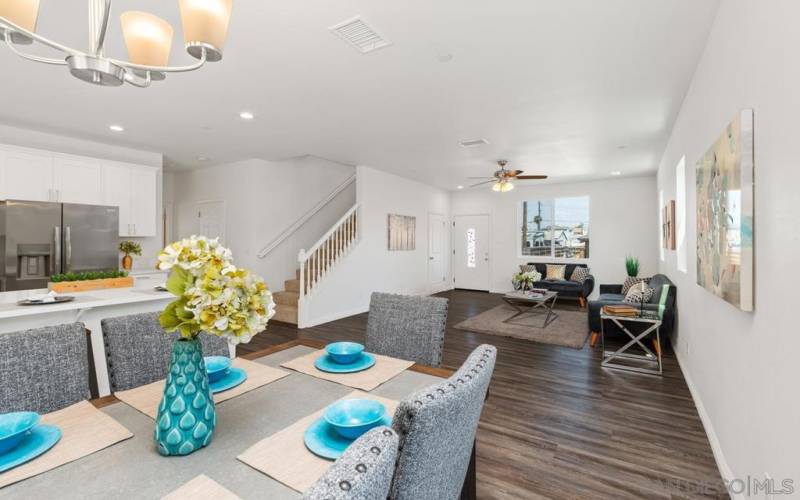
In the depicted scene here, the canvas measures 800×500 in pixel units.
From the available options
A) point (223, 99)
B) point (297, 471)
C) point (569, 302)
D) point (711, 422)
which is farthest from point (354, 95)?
point (569, 302)

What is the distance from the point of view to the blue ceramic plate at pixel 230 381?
4.47ft

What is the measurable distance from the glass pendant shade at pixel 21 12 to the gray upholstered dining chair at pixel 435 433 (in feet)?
5.55

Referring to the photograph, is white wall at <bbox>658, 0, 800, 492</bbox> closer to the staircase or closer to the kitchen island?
the kitchen island

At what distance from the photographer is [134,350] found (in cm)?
158

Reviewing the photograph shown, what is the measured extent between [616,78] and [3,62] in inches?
189

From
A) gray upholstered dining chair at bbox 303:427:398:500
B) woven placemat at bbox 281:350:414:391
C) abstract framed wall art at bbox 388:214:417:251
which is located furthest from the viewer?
abstract framed wall art at bbox 388:214:417:251

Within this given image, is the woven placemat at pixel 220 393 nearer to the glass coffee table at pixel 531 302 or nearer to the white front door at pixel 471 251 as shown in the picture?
the glass coffee table at pixel 531 302

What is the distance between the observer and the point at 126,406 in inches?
48.9

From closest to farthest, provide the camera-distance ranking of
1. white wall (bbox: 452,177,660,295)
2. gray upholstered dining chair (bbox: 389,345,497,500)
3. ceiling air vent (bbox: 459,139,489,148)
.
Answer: gray upholstered dining chair (bbox: 389,345,497,500) < ceiling air vent (bbox: 459,139,489,148) < white wall (bbox: 452,177,660,295)

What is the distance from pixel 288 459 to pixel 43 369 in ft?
3.47

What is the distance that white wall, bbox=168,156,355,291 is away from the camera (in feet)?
20.3

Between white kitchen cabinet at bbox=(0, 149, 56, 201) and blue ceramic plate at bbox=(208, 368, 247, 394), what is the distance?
185 inches

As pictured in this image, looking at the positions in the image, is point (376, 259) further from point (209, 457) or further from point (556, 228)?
point (209, 457)

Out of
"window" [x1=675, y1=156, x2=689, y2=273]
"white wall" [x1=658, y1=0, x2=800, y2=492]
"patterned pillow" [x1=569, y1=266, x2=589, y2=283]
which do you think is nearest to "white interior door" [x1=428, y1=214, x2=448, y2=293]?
"patterned pillow" [x1=569, y1=266, x2=589, y2=283]
